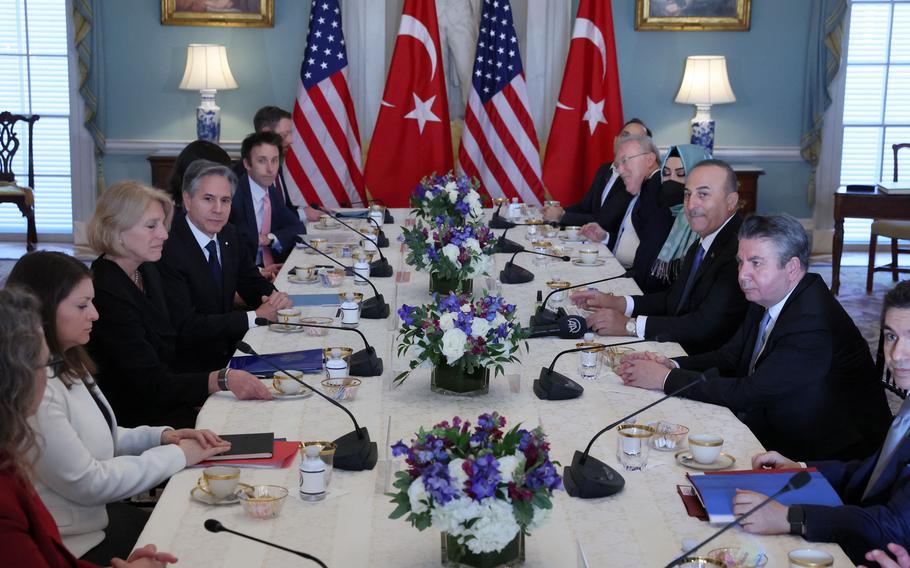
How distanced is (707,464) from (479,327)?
0.68 metres

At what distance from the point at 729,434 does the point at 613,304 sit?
1599 millimetres

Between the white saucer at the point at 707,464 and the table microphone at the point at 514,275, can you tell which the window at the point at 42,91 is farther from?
the white saucer at the point at 707,464

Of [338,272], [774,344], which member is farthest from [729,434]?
[338,272]

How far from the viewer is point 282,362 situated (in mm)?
3301

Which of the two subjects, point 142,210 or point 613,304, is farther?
point 613,304

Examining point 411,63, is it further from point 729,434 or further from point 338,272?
point 729,434

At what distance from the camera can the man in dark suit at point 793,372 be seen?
10.1 feet

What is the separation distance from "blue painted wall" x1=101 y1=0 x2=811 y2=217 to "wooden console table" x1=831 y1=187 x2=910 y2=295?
1.23 metres

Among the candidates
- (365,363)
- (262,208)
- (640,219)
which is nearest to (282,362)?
(365,363)

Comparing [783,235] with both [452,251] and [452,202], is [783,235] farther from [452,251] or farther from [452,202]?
[452,202]

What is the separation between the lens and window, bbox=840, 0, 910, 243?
8516 millimetres

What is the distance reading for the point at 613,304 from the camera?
436 centimetres

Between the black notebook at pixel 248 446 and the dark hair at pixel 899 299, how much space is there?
1.49 m

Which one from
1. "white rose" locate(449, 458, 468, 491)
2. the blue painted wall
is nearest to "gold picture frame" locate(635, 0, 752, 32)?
the blue painted wall
